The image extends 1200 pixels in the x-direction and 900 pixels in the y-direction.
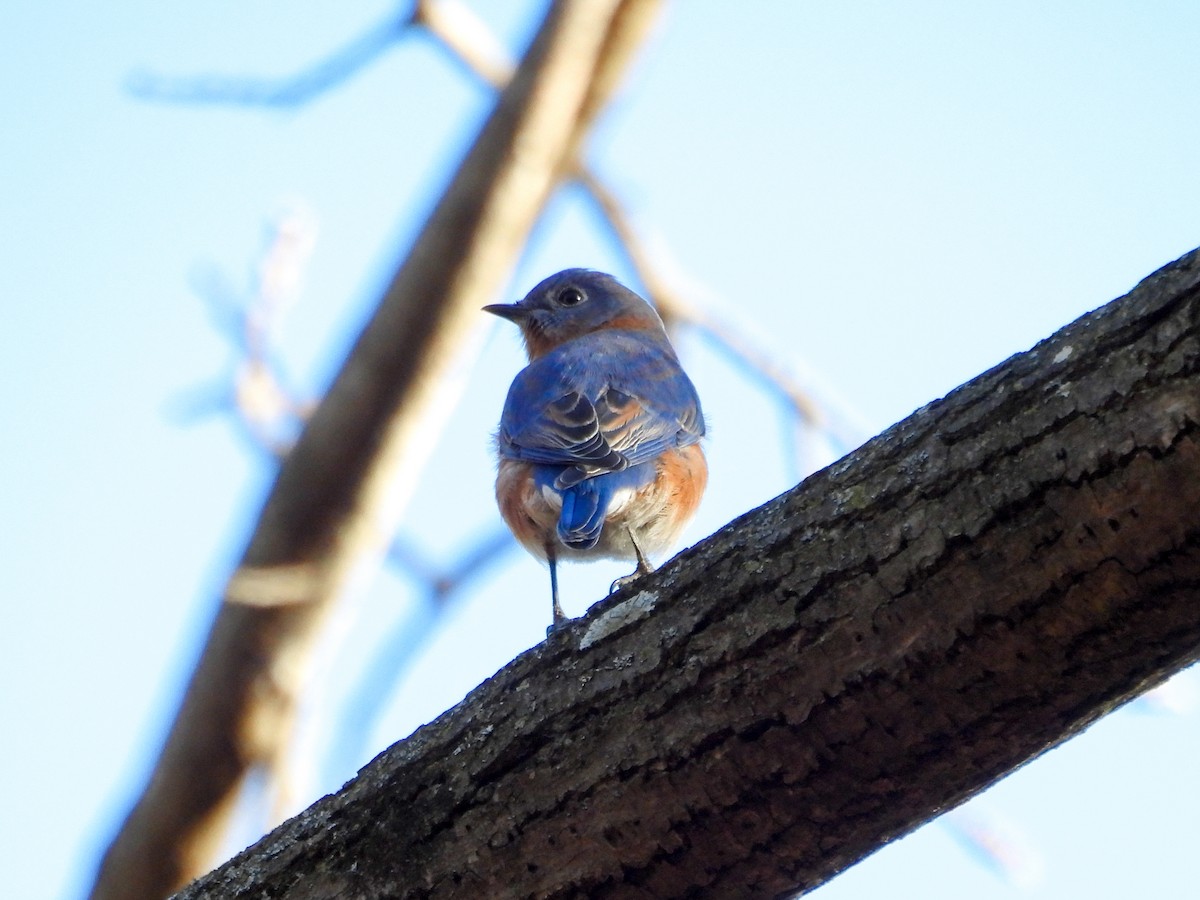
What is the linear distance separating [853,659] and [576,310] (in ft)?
15.6

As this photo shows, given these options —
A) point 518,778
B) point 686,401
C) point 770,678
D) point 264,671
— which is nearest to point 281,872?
point 518,778

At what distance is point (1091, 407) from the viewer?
7.41 feet

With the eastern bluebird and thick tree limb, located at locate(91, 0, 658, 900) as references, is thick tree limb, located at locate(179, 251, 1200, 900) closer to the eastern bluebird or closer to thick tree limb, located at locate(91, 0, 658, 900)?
the eastern bluebird

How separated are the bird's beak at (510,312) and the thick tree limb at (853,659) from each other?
3.34 metres

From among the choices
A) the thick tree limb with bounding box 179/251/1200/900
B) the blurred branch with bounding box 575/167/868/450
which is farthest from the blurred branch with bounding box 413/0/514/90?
the thick tree limb with bounding box 179/251/1200/900

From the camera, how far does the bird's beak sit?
20.0 ft

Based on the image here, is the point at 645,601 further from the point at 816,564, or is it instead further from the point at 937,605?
the point at 937,605

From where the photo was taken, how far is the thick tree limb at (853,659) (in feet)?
7.29

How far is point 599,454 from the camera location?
15.7ft

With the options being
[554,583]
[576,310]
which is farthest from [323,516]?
[576,310]

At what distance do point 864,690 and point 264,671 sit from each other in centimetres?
348

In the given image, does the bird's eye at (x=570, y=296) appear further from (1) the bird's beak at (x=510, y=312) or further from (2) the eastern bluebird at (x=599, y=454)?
(2) the eastern bluebird at (x=599, y=454)

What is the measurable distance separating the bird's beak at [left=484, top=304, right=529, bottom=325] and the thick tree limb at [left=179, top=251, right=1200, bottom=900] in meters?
3.34

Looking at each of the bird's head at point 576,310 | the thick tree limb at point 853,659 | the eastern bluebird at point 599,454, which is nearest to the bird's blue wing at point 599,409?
the eastern bluebird at point 599,454
